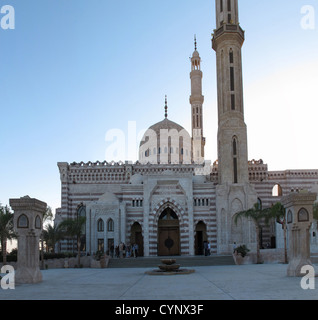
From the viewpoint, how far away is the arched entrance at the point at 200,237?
1558 inches

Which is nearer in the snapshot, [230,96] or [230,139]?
[230,139]

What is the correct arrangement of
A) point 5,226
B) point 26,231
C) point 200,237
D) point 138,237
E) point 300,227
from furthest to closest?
point 138,237 → point 200,237 → point 5,226 → point 26,231 → point 300,227

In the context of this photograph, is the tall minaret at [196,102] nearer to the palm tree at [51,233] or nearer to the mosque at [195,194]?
the mosque at [195,194]

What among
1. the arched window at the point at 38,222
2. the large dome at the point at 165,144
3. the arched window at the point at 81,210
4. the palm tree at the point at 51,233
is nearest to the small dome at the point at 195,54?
the large dome at the point at 165,144

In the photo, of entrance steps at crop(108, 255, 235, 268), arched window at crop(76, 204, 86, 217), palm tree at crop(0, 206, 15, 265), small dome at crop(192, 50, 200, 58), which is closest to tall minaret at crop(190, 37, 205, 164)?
small dome at crop(192, 50, 200, 58)

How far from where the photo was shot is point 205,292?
12680 millimetres

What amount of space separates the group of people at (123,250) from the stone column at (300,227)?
19.5 meters

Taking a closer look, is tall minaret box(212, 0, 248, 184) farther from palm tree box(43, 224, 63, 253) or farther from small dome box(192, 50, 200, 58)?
small dome box(192, 50, 200, 58)

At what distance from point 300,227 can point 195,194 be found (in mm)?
21508

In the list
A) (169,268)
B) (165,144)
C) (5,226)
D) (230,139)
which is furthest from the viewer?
(165,144)

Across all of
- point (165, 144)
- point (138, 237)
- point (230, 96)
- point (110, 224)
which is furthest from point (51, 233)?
point (165, 144)

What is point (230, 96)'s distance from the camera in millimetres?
39594

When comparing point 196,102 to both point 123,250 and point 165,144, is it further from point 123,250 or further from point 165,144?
point 123,250

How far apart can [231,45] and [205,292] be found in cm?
3112
